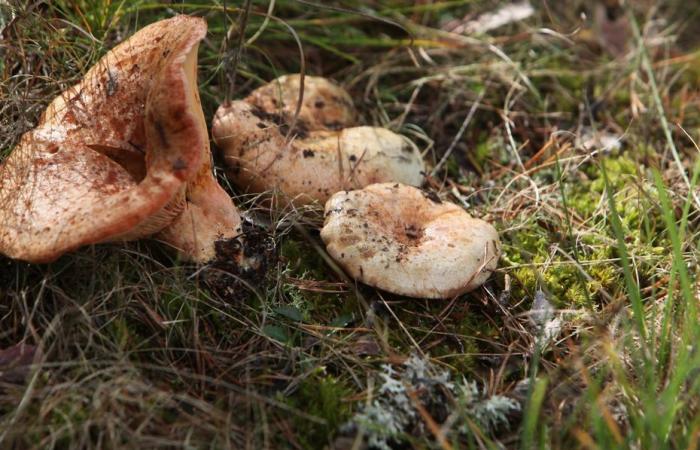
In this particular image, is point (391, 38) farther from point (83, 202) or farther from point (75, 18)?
point (83, 202)

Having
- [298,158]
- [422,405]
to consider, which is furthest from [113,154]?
[422,405]

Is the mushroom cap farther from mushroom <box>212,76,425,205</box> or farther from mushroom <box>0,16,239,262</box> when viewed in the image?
mushroom <box>0,16,239,262</box>

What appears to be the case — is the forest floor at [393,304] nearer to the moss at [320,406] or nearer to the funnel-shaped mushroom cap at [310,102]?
the moss at [320,406]

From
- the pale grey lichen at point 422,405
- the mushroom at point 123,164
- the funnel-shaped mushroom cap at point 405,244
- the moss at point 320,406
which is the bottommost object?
the moss at point 320,406

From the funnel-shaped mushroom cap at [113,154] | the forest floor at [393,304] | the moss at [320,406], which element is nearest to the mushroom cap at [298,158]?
the forest floor at [393,304]

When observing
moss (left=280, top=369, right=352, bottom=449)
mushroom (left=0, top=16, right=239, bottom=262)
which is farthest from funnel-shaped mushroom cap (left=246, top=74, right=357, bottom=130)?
moss (left=280, top=369, right=352, bottom=449)

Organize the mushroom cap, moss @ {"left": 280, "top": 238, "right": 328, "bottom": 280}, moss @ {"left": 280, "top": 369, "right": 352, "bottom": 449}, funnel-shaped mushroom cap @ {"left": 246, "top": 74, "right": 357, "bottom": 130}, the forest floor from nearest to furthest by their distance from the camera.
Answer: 1. the forest floor
2. moss @ {"left": 280, "top": 369, "right": 352, "bottom": 449}
3. moss @ {"left": 280, "top": 238, "right": 328, "bottom": 280}
4. the mushroom cap
5. funnel-shaped mushroom cap @ {"left": 246, "top": 74, "right": 357, "bottom": 130}

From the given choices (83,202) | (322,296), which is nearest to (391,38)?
(322,296)

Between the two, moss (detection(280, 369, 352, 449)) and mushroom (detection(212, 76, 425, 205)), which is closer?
moss (detection(280, 369, 352, 449))
